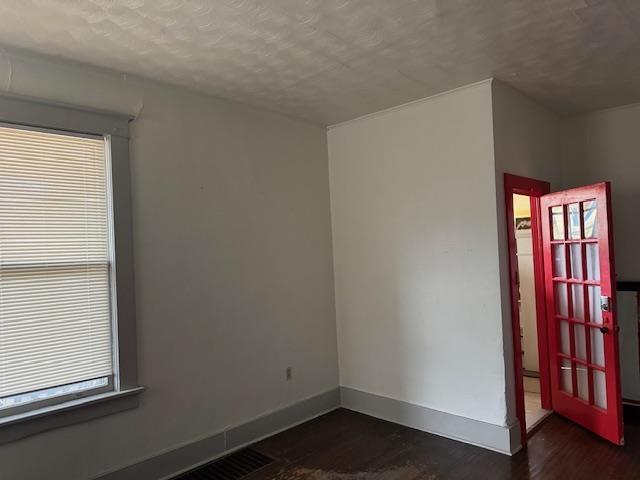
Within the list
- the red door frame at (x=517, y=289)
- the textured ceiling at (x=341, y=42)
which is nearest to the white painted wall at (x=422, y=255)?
the red door frame at (x=517, y=289)

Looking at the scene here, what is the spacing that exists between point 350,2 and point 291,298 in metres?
2.38

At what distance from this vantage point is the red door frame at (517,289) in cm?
332

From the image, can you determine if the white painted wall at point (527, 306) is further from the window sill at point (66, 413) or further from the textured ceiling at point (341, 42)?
the window sill at point (66, 413)

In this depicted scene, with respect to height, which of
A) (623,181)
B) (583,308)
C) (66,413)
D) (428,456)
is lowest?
(428,456)

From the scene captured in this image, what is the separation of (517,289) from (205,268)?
2291 mm

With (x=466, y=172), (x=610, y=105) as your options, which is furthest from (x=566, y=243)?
(x=610, y=105)

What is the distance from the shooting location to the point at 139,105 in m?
2.98

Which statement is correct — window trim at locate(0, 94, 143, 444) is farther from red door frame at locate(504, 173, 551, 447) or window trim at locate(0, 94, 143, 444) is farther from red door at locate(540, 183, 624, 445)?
red door at locate(540, 183, 624, 445)

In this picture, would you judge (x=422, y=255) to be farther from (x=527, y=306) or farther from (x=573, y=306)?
(x=527, y=306)

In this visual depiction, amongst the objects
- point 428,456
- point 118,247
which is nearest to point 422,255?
point 428,456

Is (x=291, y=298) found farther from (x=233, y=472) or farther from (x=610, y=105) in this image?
(x=610, y=105)

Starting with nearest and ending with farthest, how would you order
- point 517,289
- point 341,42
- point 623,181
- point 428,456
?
point 341,42 < point 428,456 < point 517,289 < point 623,181

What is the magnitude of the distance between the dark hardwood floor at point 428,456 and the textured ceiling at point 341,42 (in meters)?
2.59

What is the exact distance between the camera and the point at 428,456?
10.5ft
